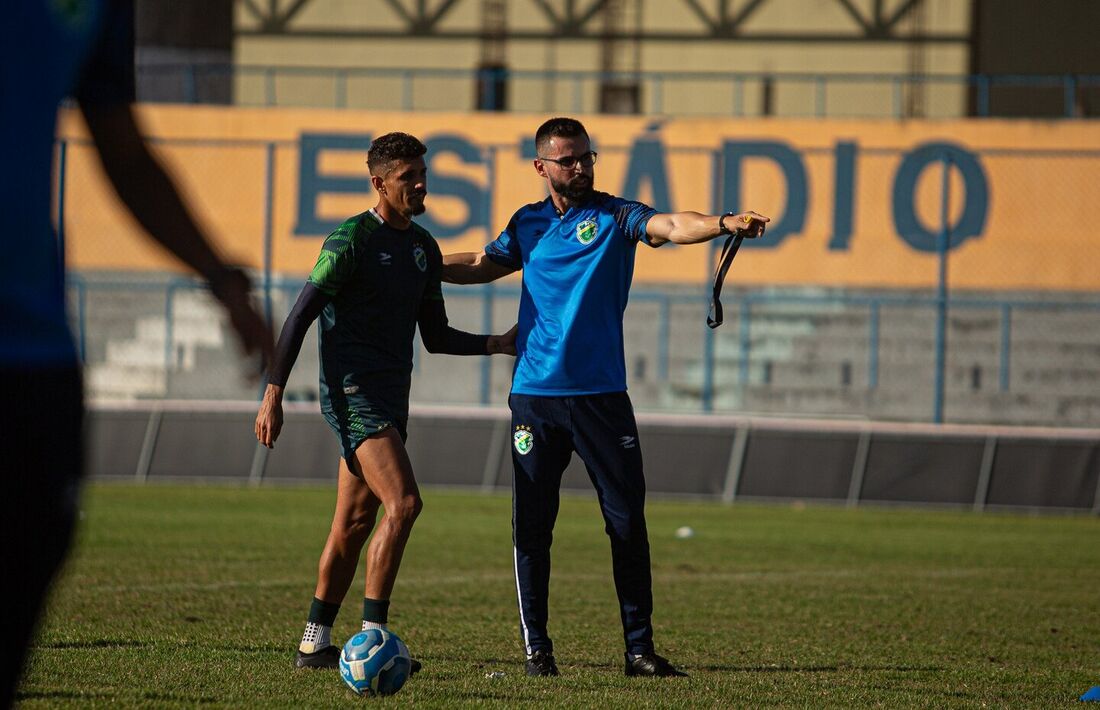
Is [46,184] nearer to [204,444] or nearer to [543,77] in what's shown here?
[204,444]

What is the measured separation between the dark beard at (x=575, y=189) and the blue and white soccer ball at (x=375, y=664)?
6.44 feet

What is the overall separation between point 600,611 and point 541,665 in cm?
260

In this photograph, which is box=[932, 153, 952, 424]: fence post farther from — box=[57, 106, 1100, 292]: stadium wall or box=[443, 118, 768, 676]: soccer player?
box=[443, 118, 768, 676]: soccer player

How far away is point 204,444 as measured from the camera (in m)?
18.3

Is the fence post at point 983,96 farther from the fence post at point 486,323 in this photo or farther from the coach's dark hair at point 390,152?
the coach's dark hair at point 390,152

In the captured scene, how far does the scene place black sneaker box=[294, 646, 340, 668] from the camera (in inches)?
278

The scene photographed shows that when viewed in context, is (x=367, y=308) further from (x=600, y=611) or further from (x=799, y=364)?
(x=799, y=364)

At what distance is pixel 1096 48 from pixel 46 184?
92.6 ft

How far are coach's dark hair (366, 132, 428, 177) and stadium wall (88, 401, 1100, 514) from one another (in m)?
10.4

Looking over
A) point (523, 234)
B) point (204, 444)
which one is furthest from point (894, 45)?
point (523, 234)

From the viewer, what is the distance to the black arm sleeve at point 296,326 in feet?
21.7

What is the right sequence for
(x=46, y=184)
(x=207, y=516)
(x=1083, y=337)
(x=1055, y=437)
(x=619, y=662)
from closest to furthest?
(x=46, y=184)
(x=619, y=662)
(x=207, y=516)
(x=1055, y=437)
(x=1083, y=337)

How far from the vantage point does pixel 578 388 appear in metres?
7.09

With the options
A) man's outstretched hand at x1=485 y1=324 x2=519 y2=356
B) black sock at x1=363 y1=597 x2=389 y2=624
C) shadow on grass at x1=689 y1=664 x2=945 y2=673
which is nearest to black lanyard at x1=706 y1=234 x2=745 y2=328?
man's outstretched hand at x1=485 y1=324 x2=519 y2=356
